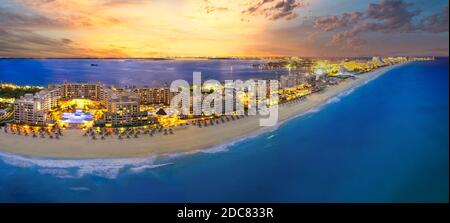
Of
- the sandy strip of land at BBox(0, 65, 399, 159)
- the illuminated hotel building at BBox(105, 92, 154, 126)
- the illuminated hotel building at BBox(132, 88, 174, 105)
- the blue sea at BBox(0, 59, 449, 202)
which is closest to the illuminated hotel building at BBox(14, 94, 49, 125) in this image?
the sandy strip of land at BBox(0, 65, 399, 159)

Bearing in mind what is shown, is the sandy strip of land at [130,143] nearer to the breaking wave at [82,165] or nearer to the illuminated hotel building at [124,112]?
the breaking wave at [82,165]

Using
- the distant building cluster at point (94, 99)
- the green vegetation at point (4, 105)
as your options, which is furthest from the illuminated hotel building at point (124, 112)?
the green vegetation at point (4, 105)

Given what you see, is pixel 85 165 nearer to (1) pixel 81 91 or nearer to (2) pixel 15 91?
(1) pixel 81 91

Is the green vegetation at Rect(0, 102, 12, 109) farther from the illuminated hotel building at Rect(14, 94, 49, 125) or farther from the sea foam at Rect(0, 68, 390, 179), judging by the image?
the sea foam at Rect(0, 68, 390, 179)

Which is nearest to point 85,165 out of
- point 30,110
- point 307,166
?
point 30,110

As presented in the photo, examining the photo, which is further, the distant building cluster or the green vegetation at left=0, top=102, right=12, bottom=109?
the green vegetation at left=0, top=102, right=12, bottom=109
